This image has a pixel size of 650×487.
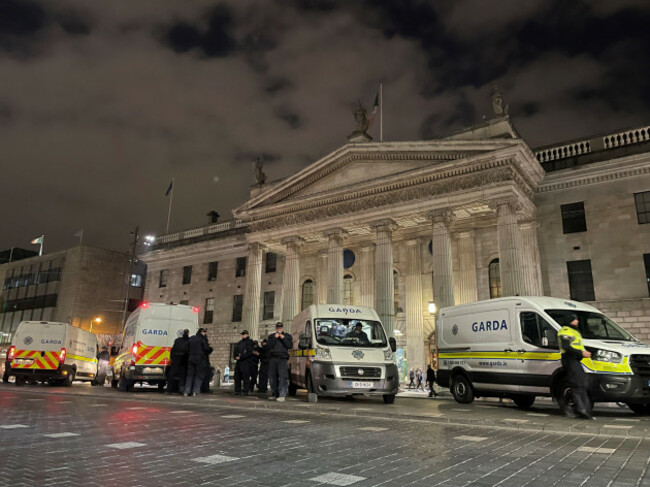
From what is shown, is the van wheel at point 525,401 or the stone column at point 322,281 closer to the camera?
the van wheel at point 525,401

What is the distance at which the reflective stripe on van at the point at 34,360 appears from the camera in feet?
59.9

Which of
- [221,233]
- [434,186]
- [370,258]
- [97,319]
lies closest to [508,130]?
[434,186]

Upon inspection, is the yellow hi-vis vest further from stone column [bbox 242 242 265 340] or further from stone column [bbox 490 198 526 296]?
stone column [bbox 242 242 265 340]

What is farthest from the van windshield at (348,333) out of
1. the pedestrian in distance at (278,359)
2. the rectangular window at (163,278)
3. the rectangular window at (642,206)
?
the rectangular window at (163,278)

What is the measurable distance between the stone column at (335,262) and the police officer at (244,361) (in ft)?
34.5

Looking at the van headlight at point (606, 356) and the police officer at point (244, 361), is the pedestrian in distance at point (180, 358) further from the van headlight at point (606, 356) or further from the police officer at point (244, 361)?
the van headlight at point (606, 356)

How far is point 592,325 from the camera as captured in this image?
34.7 feet

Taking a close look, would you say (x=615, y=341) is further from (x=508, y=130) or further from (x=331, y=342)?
(x=508, y=130)

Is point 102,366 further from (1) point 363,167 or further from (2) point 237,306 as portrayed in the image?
(1) point 363,167

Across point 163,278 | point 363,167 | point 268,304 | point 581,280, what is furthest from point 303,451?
point 163,278

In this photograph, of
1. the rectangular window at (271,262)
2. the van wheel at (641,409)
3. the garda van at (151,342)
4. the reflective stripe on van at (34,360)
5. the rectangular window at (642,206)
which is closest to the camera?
the van wheel at (641,409)

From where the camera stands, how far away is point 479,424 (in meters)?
8.05

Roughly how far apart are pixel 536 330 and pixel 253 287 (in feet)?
65.4

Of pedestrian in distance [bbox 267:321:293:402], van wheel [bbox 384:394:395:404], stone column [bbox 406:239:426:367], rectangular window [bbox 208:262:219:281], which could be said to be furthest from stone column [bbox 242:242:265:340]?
van wheel [bbox 384:394:395:404]
